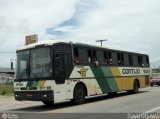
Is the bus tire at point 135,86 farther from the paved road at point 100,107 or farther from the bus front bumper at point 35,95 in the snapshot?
the bus front bumper at point 35,95

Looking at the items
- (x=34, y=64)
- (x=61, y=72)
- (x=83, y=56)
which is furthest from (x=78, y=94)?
(x=34, y=64)

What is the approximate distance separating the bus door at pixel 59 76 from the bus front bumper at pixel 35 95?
34cm

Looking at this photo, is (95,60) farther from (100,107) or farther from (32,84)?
(32,84)

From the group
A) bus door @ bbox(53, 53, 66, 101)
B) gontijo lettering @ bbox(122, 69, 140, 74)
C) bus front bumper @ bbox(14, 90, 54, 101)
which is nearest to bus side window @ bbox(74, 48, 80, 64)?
bus door @ bbox(53, 53, 66, 101)

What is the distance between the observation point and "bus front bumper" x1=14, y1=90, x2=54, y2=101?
17688 mm

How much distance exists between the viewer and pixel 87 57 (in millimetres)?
21062

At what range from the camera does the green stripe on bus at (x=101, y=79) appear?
21.6 m

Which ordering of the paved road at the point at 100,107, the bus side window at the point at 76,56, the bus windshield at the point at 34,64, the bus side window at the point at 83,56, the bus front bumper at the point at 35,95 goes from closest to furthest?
the paved road at the point at 100,107
the bus front bumper at the point at 35,95
the bus windshield at the point at 34,64
the bus side window at the point at 76,56
the bus side window at the point at 83,56

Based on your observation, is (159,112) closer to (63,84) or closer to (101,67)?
(63,84)

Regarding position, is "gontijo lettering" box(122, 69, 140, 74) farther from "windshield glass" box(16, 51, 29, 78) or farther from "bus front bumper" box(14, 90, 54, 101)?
"bus front bumper" box(14, 90, 54, 101)

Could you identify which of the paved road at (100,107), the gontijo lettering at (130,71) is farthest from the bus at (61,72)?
the gontijo lettering at (130,71)

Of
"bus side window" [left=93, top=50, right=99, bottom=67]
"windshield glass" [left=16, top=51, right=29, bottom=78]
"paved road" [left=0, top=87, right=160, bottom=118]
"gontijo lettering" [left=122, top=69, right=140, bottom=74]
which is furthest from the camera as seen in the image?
"gontijo lettering" [left=122, top=69, right=140, bottom=74]

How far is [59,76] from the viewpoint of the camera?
18281mm

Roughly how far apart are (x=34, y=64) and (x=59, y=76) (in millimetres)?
1333
